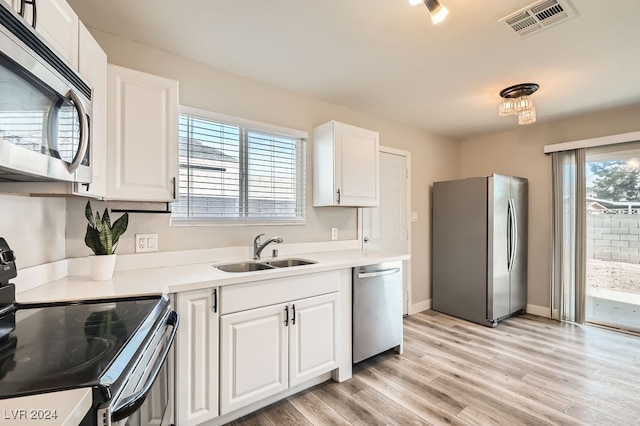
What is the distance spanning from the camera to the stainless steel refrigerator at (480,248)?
3.50m

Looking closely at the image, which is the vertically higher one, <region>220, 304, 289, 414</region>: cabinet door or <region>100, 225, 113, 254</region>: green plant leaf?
<region>100, 225, 113, 254</region>: green plant leaf

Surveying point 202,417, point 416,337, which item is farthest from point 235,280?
point 416,337

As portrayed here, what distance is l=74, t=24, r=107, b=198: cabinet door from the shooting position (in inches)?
55.5

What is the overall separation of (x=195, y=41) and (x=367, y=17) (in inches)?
44.8

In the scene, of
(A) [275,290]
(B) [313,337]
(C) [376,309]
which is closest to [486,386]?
(C) [376,309]

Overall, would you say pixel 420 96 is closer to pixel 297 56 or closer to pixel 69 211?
pixel 297 56

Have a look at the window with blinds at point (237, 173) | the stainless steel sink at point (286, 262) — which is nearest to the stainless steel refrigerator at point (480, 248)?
the window with blinds at point (237, 173)

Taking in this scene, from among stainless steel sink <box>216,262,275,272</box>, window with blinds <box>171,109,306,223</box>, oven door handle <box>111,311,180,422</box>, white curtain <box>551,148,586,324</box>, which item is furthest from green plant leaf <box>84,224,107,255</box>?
white curtain <box>551,148,586,324</box>

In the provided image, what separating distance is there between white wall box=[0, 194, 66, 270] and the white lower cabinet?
3.21 ft

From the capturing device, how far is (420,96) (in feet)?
9.74

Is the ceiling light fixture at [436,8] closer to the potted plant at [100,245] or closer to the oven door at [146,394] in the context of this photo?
the oven door at [146,394]

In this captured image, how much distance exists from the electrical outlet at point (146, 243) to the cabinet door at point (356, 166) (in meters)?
1.49

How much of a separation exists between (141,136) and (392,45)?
5.57 ft

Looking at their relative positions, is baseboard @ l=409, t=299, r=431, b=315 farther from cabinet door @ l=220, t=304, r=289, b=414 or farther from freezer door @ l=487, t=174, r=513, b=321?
cabinet door @ l=220, t=304, r=289, b=414
